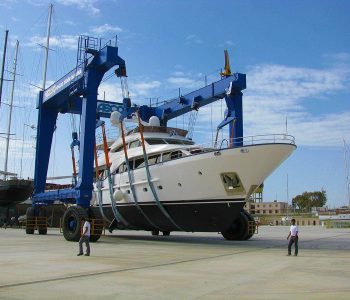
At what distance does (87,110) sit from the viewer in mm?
23188

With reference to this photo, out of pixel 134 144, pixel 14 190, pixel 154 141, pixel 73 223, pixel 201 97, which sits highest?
pixel 201 97

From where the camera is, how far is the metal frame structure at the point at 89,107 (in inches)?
896

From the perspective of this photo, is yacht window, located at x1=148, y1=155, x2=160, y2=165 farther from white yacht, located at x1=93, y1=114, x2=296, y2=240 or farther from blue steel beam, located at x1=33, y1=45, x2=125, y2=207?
blue steel beam, located at x1=33, y1=45, x2=125, y2=207

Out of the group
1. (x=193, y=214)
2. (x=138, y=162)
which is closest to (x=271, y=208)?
(x=138, y=162)

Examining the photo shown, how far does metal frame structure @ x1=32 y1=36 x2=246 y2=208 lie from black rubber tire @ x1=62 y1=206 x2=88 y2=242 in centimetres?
58

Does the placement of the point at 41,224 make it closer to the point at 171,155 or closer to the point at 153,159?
the point at 153,159

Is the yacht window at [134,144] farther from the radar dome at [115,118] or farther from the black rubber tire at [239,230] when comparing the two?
the black rubber tire at [239,230]

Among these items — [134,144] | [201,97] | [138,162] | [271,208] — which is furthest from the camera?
[271,208]

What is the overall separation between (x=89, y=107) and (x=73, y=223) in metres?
6.11

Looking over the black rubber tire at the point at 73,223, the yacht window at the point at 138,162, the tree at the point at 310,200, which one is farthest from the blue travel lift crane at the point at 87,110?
the tree at the point at 310,200

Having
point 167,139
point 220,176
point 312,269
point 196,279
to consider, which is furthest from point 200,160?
point 196,279

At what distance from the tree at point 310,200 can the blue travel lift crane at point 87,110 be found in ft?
385

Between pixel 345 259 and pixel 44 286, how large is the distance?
10.1 m

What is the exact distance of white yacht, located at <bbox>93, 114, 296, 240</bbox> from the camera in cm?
1927
